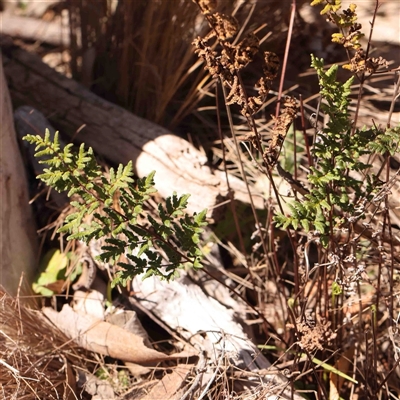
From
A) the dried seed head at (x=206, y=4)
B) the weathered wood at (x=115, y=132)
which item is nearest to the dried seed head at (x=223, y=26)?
the dried seed head at (x=206, y=4)

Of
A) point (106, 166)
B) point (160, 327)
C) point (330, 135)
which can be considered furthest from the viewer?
point (106, 166)

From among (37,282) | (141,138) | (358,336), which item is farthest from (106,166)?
(358,336)

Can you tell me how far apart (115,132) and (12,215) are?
56 centimetres

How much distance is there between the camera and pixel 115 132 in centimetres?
251

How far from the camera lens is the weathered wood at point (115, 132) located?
2.24 m

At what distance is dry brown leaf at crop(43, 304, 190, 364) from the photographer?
1.96 metres

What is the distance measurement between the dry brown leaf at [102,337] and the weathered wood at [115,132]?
504 millimetres

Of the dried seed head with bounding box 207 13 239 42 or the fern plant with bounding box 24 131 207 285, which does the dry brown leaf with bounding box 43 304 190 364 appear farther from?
the dried seed head with bounding box 207 13 239 42

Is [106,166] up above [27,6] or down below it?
below

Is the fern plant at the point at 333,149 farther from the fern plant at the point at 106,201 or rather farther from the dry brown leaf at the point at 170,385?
the dry brown leaf at the point at 170,385

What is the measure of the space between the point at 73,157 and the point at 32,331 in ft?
2.64

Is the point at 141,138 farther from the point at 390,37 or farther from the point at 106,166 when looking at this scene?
the point at 390,37

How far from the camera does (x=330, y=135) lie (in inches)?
57.0

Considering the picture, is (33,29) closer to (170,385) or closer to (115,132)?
(115,132)
